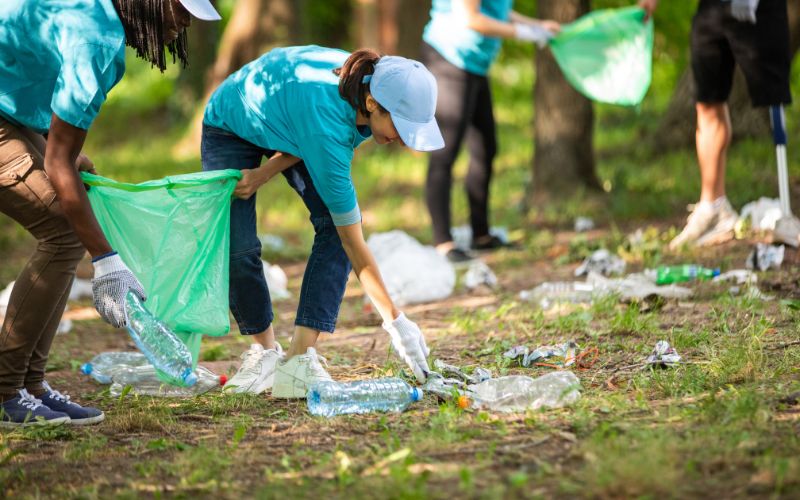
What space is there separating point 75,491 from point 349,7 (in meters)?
16.5

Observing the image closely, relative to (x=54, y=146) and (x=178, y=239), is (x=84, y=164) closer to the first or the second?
(x=178, y=239)

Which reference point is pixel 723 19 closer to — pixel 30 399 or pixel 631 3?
pixel 30 399

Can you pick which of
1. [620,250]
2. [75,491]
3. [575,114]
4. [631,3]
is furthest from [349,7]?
[75,491]

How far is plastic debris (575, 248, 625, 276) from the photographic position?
546cm

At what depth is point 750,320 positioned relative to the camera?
3.97 meters

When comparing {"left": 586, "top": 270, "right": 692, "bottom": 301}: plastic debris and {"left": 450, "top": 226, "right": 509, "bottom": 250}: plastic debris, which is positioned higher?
{"left": 586, "top": 270, "right": 692, "bottom": 301}: plastic debris

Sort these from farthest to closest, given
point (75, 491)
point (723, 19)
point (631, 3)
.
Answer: point (631, 3), point (723, 19), point (75, 491)

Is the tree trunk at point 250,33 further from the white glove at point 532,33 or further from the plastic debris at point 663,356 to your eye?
the plastic debris at point 663,356

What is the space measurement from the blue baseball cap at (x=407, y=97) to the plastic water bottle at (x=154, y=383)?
129cm

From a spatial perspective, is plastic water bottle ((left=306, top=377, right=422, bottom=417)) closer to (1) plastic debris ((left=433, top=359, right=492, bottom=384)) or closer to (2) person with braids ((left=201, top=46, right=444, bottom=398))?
(2) person with braids ((left=201, top=46, right=444, bottom=398))

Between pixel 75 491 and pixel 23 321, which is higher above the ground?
pixel 23 321

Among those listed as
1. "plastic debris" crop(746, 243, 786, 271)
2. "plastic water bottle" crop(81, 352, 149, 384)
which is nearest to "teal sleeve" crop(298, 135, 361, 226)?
"plastic water bottle" crop(81, 352, 149, 384)

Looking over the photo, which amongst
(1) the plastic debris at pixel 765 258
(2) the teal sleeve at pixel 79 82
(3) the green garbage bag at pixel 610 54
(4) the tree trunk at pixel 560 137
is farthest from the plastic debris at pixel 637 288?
(2) the teal sleeve at pixel 79 82

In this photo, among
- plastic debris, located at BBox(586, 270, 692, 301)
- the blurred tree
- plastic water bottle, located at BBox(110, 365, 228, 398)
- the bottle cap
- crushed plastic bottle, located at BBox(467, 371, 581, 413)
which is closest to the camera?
crushed plastic bottle, located at BBox(467, 371, 581, 413)
